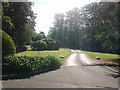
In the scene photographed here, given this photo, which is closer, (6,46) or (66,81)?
(66,81)

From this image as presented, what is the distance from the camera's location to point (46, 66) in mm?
12508

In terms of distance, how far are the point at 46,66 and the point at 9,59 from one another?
3.20 meters

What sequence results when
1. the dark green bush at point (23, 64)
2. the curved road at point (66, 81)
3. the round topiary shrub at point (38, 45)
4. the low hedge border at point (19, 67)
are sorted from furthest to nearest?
the round topiary shrub at point (38, 45) < the dark green bush at point (23, 64) < the low hedge border at point (19, 67) < the curved road at point (66, 81)

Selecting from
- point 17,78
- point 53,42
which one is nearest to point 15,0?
point 17,78

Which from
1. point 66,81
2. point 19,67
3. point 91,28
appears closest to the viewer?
point 66,81

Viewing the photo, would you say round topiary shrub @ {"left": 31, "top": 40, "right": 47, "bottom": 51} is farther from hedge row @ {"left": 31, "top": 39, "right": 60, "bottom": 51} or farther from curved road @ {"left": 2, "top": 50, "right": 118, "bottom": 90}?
curved road @ {"left": 2, "top": 50, "right": 118, "bottom": 90}

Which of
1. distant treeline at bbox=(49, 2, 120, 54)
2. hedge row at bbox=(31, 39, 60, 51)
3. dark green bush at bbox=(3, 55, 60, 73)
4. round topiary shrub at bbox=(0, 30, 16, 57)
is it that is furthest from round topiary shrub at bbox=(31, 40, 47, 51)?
round topiary shrub at bbox=(0, 30, 16, 57)

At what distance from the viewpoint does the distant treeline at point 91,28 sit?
1953 cm

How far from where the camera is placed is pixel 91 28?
81.9ft

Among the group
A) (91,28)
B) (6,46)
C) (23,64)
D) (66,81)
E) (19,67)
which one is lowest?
(66,81)

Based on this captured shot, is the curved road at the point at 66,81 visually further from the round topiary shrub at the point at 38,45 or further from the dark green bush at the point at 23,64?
the round topiary shrub at the point at 38,45

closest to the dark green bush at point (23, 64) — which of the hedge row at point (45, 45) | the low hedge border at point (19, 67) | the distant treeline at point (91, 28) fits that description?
the low hedge border at point (19, 67)

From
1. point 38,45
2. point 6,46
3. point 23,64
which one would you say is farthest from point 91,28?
point 38,45

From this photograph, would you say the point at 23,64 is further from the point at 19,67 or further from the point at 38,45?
the point at 38,45
